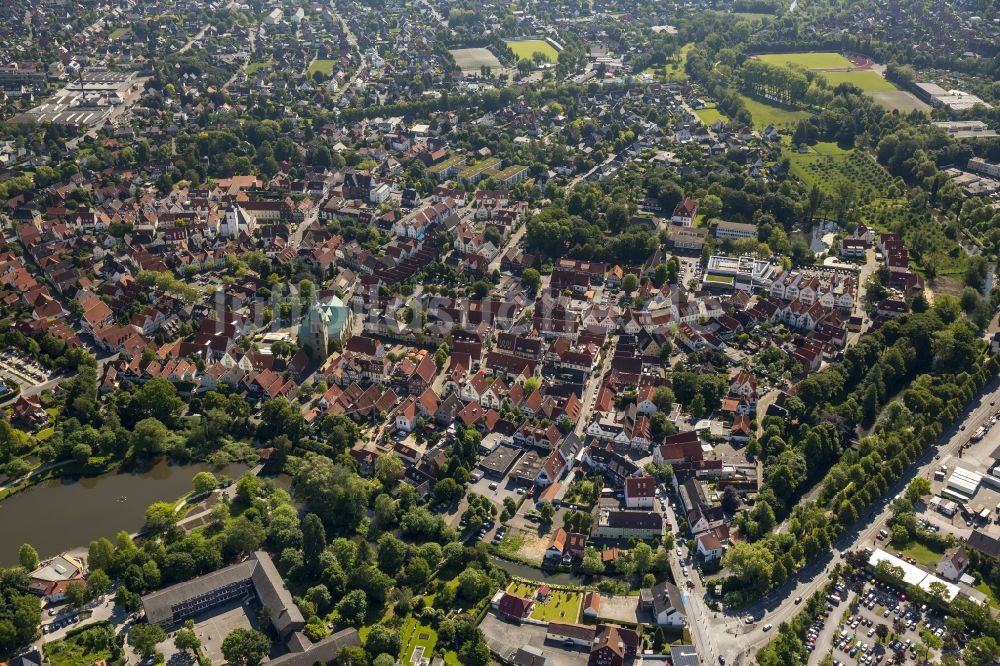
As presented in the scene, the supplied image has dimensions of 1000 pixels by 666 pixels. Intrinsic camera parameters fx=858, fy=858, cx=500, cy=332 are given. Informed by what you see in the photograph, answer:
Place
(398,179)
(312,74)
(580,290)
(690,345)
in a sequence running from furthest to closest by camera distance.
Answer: (312,74), (398,179), (580,290), (690,345)

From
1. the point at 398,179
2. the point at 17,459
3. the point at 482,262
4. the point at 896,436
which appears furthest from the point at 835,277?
the point at 17,459

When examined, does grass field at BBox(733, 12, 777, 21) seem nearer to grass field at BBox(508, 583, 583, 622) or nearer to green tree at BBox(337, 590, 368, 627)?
grass field at BBox(508, 583, 583, 622)

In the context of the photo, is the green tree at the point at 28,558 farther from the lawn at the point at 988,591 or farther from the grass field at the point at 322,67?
the grass field at the point at 322,67

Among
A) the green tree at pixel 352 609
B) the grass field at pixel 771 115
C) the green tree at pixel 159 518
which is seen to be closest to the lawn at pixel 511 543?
the green tree at pixel 352 609

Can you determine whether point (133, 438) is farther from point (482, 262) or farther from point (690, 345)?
point (690, 345)

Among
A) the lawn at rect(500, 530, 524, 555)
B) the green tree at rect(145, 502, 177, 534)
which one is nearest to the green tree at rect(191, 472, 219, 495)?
the green tree at rect(145, 502, 177, 534)
